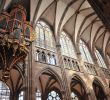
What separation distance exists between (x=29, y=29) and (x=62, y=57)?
14.9 feet

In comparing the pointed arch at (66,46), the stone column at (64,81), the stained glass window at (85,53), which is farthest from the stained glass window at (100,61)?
the stone column at (64,81)

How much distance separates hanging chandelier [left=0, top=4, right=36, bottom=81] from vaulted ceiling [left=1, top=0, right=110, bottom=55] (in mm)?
3473

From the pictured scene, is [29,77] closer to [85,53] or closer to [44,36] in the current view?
[44,36]

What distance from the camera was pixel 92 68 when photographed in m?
17.2

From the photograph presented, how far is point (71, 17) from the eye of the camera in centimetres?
1814

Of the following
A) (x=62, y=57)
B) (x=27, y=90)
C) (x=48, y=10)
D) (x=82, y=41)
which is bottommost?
(x=27, y=90)

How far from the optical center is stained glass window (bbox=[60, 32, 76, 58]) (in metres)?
16.5

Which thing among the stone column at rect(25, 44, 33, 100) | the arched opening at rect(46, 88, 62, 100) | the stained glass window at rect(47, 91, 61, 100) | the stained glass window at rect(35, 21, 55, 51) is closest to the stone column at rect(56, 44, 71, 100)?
the stained glass window at rect(35, 21, 55, 51)

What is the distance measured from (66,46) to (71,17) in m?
3.54

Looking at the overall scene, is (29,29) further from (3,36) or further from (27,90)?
(27,90)

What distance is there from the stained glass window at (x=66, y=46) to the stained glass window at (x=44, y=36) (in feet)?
4.95

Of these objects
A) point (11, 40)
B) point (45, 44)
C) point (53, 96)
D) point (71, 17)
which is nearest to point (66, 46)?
point (45, 44)

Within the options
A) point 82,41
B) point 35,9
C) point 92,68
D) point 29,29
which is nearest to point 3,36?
point 29,29

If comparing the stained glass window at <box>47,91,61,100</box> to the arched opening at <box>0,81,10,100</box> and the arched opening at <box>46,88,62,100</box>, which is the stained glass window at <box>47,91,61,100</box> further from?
the arched opening at <box>0,81,10,100</box>
